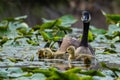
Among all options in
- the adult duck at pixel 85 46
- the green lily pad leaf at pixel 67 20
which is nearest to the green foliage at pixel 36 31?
the green lily pad leaf at pixel 67 20

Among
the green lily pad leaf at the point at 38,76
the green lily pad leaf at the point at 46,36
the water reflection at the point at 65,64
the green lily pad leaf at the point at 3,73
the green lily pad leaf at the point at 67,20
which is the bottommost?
the green lily pad leaf at the point at 38,76

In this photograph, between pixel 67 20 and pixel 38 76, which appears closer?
pixel 38 76

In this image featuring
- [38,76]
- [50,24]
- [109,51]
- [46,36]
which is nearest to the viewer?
[38,76]

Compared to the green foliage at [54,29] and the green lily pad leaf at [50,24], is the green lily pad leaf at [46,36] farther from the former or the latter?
the green lily pad leaf at [50,24]

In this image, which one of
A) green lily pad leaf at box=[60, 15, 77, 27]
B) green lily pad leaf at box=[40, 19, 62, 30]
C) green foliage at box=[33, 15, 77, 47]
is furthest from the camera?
green lily pad leaf at box=[60, 15, 77, 27]

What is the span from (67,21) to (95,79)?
501 cm

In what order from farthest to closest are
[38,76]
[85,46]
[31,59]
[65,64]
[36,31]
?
[36,31], [85,46], [31,59], [65,64], [38,76]

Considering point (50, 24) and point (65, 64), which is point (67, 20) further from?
point (65, 64)

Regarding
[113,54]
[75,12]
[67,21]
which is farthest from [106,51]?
[75,12]

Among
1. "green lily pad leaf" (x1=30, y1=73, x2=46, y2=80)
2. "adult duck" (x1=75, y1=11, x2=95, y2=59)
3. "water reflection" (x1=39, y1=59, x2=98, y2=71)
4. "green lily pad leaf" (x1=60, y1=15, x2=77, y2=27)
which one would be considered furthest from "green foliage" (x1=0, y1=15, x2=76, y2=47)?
"green lily pad leaf" (x1=30, y1=73, x2=46, y2=80)

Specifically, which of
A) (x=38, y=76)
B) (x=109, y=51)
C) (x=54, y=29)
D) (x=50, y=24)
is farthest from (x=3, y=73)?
(x=54, y=29)

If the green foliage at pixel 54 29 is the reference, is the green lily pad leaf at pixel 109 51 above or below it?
below

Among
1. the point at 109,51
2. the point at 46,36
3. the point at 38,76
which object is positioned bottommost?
the point at 38,76

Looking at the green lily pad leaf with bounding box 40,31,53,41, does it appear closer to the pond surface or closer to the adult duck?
the pond surface
